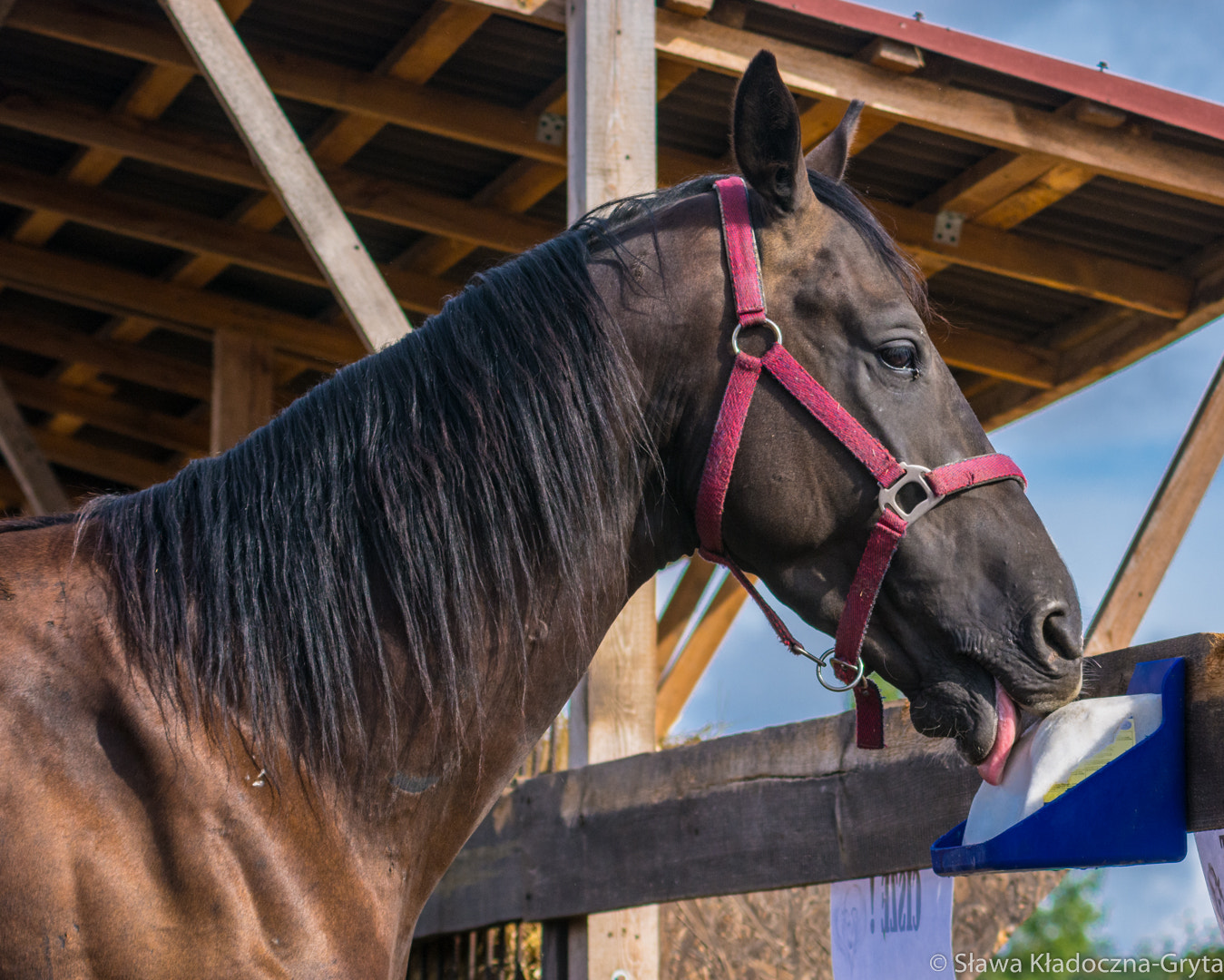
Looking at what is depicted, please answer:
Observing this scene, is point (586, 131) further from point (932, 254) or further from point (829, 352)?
point (932, 254)

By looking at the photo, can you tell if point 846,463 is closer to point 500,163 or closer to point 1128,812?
point 1128,812

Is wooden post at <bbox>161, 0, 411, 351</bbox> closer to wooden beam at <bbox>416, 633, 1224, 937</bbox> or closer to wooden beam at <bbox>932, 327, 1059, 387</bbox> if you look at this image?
wooden beam at <bbox>416, 633, 1224, 937</bbox>

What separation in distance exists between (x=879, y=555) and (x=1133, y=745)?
383 mm

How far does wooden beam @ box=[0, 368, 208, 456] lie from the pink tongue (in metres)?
6.95

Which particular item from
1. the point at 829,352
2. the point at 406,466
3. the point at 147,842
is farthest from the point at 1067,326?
the point at 147,842

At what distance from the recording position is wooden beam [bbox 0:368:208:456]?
7.61 metres

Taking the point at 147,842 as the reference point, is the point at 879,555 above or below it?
above

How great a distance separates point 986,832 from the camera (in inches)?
63.1

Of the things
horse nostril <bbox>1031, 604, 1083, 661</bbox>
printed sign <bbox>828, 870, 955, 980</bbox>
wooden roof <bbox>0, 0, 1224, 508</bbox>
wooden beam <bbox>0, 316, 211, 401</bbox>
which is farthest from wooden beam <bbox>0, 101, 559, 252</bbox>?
horse nostril <bbox>1031, 604, 1083, 661</bbox>

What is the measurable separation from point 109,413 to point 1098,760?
7.32 metres

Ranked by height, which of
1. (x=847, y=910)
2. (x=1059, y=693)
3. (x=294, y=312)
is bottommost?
(x=847, y=910)

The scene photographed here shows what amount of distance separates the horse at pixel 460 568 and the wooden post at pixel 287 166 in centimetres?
151

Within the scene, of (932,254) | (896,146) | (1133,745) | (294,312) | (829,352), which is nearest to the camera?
(1133,745)

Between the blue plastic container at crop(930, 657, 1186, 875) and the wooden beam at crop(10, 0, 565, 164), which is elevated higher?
the wooden beam at crop(10, 0, 565, 164)
